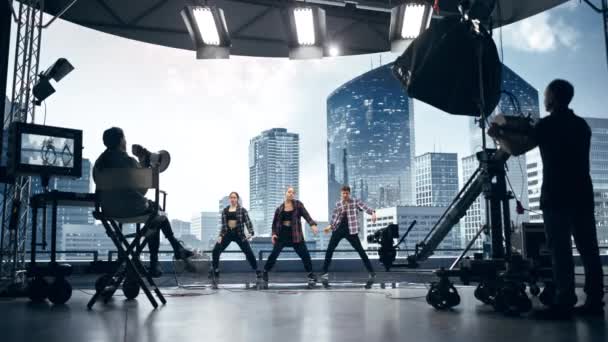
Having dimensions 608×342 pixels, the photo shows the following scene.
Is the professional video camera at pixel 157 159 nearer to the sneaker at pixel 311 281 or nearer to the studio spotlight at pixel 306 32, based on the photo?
the sneaker at pixel 311 281

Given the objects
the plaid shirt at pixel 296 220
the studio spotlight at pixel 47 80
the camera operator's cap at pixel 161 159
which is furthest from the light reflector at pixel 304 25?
the camera operator's cap at pixel 161 159

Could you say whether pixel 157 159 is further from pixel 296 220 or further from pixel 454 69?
pixel 296 220

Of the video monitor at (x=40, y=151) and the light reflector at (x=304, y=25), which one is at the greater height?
the light reflector at (x=304, y=25)

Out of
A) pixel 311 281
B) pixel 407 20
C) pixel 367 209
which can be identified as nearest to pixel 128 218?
pixel 311 281

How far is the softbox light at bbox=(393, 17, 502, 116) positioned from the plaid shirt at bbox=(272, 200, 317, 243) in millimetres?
3632

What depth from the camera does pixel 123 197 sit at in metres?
3.68

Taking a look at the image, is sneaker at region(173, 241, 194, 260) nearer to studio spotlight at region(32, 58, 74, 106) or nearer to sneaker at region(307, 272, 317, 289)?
sneaker at region(307, 272, 317, 289)

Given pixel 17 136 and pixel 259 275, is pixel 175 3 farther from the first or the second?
pixel 259 275

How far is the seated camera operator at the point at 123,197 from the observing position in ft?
12.1

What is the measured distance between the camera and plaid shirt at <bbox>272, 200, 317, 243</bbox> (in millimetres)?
7051

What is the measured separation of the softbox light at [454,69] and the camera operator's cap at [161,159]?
200cm

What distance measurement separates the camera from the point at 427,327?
2412mm

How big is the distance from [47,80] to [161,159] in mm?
2725

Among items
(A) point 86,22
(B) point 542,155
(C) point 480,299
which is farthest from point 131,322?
(A) point 86,22
